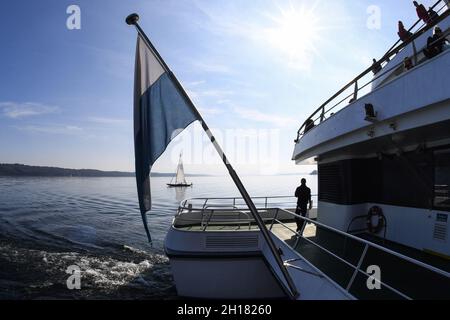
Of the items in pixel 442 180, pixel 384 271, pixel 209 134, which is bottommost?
pixel 384 271

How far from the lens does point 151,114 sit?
15.5 ft

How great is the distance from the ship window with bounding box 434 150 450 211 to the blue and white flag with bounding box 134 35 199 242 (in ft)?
18.3

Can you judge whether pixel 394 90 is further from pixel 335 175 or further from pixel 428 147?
pixel 335 175

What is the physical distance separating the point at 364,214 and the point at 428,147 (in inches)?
120

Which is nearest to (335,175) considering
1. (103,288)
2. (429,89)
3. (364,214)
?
(364,214)

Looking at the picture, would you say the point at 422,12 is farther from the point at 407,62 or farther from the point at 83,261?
the point at 83,261

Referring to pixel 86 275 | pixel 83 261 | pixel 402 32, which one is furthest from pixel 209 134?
pixel 83 261

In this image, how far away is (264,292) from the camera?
787 centimetres

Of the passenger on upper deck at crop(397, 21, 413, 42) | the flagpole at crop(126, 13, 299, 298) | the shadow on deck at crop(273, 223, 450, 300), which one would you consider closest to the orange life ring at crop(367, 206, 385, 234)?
the shadow on deck at crop(273, 223, 450, 300)

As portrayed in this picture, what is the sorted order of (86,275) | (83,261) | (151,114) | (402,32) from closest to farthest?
(151,114) < (402,32) < (86,275) < (83,261)

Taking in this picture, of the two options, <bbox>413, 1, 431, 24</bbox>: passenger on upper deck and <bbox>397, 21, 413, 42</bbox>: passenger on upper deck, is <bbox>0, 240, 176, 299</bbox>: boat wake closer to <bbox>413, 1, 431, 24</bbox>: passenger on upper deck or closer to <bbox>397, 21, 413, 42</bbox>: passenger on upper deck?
<bbox>397, 21, 413, 42</bbox>: passenger on upper deck

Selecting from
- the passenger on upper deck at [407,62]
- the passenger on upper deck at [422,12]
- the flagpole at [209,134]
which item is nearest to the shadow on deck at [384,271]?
the flagpole at [209,134]

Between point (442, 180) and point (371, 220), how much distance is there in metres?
2.52

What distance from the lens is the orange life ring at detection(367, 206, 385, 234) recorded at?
8.52m
